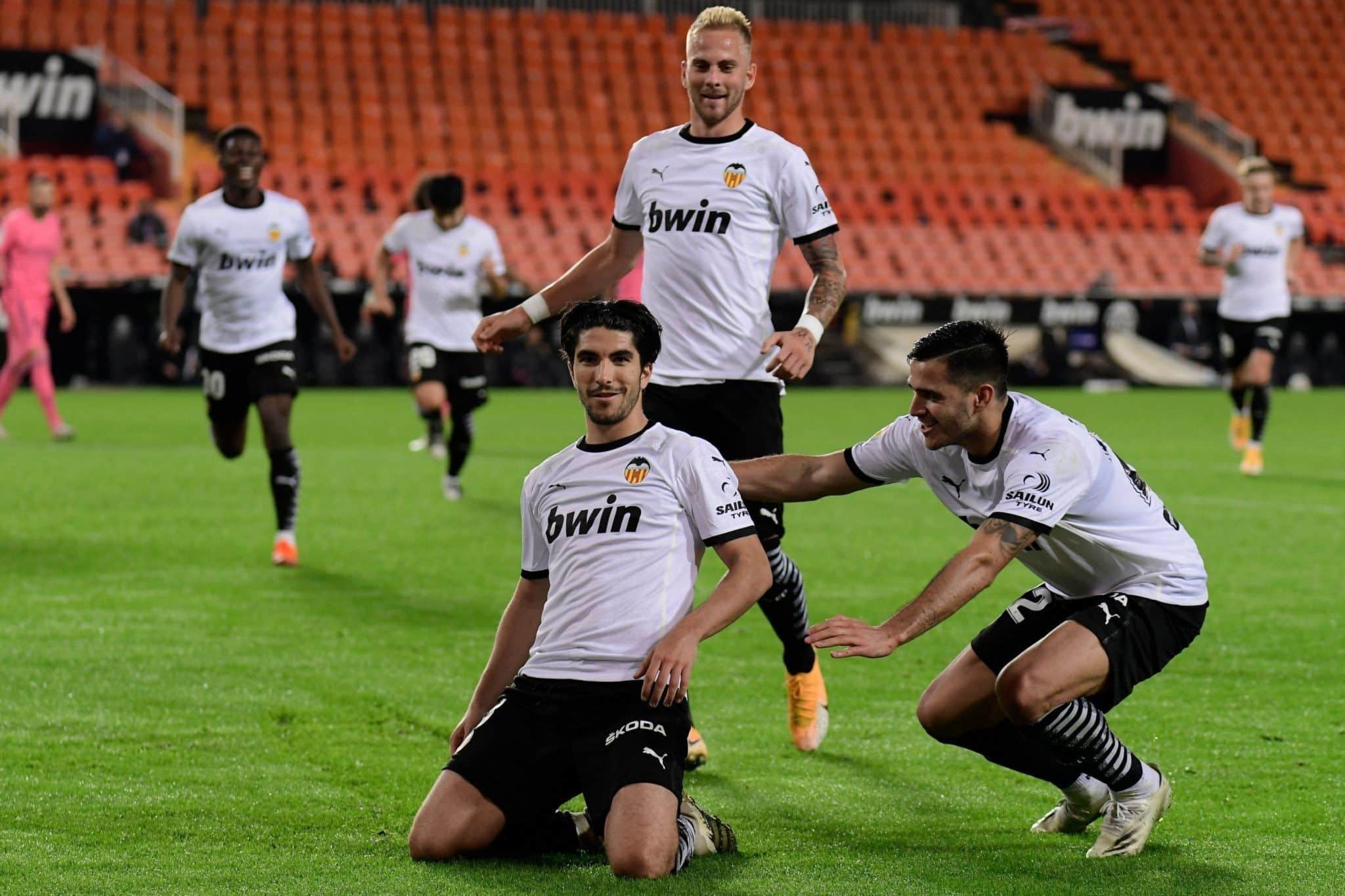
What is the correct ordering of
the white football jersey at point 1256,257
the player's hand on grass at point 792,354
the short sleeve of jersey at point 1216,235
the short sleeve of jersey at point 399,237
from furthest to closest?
the short sleeve of jersey at point 1216,235
the white football jersey at point 1256,257
the short sleeve of jersey at point 399,237
the player's hand on grass at point 792,354

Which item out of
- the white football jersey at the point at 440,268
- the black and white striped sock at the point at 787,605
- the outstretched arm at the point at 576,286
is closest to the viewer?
the outstretched arm at the point at 576,286

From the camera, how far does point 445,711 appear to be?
5.88 meters

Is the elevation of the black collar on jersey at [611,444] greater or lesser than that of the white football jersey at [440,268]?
greater

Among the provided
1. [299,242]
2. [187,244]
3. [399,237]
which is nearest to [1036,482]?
[299,242]

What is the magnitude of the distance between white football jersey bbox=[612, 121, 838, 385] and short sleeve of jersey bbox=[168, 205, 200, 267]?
408 centimetres

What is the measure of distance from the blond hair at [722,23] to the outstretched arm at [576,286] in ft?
2.32

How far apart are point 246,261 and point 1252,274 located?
8.60 metres

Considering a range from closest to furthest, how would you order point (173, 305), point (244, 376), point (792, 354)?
point (792, 354) → point (244, 376) → point (173, 305)

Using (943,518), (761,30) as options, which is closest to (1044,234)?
(761,30)

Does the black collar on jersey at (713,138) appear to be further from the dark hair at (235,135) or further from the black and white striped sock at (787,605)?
the dark hair at (235,135)

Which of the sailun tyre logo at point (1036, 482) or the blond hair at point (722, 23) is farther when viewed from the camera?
the blond hair at point (722, 23)

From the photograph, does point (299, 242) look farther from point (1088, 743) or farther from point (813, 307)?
point (1088, 743)

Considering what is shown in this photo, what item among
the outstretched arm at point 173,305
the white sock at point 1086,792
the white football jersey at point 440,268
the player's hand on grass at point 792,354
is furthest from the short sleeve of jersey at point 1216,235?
the white sock at point 1086,792

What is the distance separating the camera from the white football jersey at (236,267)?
365 inches
